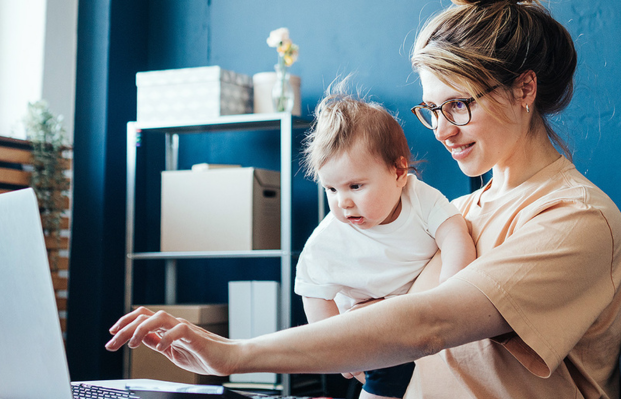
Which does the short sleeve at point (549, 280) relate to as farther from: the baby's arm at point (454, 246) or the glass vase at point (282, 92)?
the glass vase at point (282, 92)

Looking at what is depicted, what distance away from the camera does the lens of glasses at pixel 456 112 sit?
1187 millimetres

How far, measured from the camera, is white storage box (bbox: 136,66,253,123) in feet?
9.65

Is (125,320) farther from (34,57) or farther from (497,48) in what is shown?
(34,57)

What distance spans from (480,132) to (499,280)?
384 millimetres

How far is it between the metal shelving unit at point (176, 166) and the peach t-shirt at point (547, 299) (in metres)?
1.63

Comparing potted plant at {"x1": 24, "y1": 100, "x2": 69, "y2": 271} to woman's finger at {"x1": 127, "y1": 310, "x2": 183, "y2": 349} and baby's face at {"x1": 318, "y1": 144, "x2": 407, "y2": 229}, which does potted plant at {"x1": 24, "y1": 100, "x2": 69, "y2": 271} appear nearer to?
baby's face at {"x1": 318, "y1": 144, "x2": 407, "y2": 229}

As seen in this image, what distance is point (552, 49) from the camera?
1.21 metres

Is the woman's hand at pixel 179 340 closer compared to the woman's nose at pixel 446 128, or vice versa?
the woman's hand at pixel 179 340

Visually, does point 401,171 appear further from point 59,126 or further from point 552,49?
point 59,126

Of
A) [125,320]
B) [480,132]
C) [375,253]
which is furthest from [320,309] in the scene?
[125,320]

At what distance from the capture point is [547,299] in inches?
36.5

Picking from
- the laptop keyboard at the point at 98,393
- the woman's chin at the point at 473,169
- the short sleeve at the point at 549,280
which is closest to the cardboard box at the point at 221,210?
the woman's chin at the point at 473,169

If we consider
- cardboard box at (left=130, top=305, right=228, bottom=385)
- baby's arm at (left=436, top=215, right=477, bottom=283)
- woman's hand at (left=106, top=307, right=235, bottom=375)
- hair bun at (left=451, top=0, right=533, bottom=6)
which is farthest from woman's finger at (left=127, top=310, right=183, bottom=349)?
cardboard box at (left=130, top=305, right=228, bottom=385)

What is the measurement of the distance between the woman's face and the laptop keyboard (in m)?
0.76
